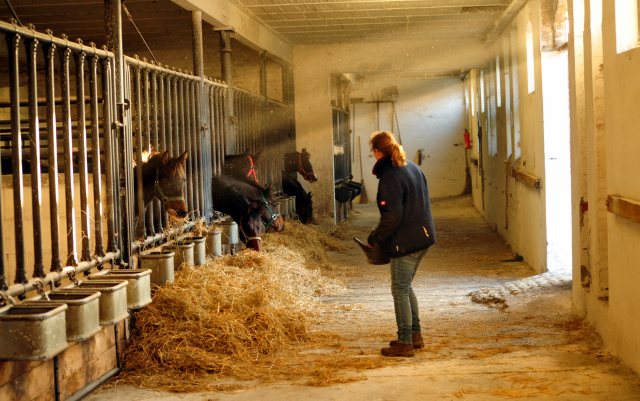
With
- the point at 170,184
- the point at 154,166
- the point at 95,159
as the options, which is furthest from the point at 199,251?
the point at 95,159

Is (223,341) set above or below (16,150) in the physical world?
below

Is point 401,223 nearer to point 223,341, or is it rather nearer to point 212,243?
point 223,341

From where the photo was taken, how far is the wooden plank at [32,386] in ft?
8.35

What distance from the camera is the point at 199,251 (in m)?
4.49

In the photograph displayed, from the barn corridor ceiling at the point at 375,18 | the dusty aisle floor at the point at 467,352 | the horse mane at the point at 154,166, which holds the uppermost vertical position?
the barn corridor ceiling at the point at 375,18

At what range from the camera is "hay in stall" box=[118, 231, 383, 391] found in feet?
11.0

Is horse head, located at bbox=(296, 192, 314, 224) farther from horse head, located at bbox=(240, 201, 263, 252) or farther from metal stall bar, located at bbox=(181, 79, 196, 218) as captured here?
metal stall bar, located at bbox=(181, 79, 196, 218)

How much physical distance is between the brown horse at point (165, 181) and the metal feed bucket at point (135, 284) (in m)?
1.05

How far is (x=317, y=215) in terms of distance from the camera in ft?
33.6

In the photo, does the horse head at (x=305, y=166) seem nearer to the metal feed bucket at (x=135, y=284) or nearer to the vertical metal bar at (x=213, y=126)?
the vertical metal bar at (x=213, y=126)

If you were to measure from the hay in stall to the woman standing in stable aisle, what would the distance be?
0.28 metres

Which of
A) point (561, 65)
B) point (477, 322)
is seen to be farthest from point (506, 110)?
point (477, 322)

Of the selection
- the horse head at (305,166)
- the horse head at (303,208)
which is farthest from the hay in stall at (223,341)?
the horse head at (305,166)

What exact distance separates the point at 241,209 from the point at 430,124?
1104 cm
